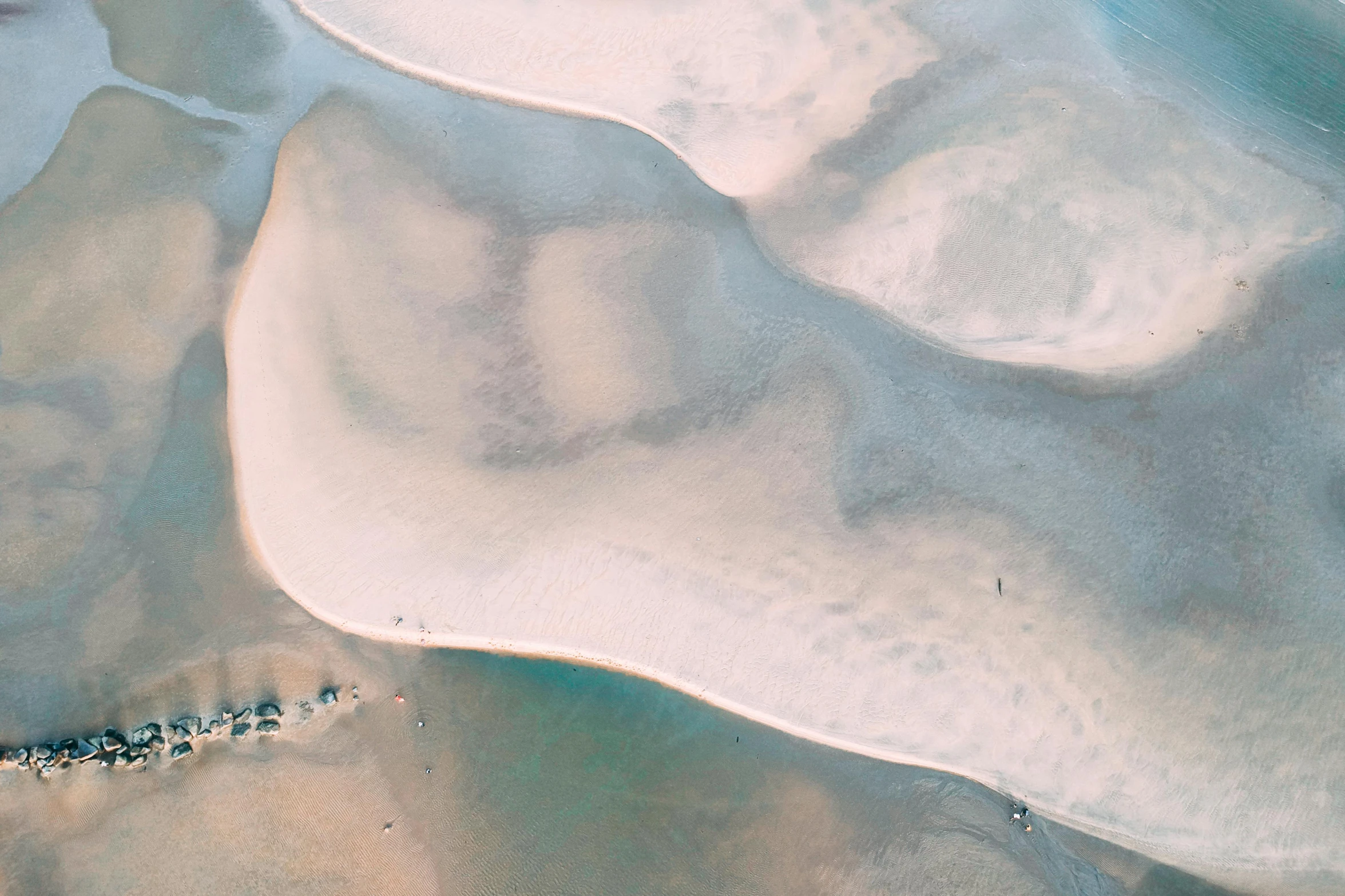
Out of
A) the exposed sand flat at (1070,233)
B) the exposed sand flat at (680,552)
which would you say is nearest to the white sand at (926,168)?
the exposed sand flat at (1070,233)

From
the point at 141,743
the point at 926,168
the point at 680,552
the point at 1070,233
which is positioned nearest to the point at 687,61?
the point at 926,168

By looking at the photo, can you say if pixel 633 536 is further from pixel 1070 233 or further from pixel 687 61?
pixel 1070 233

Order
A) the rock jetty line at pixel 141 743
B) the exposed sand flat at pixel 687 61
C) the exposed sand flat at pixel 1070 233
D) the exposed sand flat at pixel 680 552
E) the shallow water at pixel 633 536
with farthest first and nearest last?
the exposed sand flat at pixel 687 61 → the exposed sand flat at pixel 1070 233 → the exposed sand flat at pixel 680 552 → the shallow water at pixel 633 536 → the rock jetty line at pixel 141 743

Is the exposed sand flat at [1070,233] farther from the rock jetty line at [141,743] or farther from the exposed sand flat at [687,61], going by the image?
the rock jetty line at [141,743]

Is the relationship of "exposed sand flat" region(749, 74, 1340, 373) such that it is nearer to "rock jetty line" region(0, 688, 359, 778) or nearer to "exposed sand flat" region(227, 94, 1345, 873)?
"exposed sand flat" region(227, 94, 1345, 873)

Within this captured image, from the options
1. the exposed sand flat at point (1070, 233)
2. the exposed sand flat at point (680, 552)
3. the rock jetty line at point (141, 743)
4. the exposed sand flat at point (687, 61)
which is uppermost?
the exposed sand flat at point (687, 61)

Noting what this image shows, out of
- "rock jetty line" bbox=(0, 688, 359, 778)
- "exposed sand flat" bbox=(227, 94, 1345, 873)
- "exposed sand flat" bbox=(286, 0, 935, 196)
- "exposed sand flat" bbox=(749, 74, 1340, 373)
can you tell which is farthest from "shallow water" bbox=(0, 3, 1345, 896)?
"exposed sand flat" bbox=(286, 0, 935, 196)
